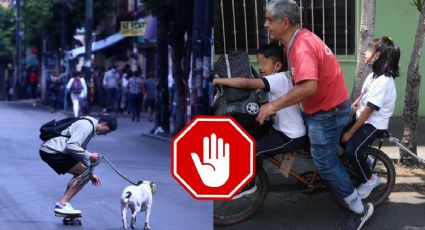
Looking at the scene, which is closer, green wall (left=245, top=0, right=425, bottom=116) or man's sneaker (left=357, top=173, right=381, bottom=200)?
man's sneaker (left=357, top=173, right=381, bottom=200)

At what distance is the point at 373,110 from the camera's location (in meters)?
6.46

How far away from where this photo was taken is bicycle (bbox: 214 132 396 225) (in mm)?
6512

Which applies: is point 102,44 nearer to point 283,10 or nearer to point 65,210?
point 65,210

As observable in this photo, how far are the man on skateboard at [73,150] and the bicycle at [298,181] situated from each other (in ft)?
4.64

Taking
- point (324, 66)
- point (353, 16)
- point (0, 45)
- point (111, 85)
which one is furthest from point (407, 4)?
point (0, 45)

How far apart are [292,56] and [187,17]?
423 inches

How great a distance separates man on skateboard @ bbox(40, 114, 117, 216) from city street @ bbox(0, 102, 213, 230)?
0.26 m

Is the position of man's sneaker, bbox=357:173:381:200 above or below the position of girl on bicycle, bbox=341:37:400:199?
below

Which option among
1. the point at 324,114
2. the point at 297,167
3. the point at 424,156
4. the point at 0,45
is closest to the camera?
the point at 324,114

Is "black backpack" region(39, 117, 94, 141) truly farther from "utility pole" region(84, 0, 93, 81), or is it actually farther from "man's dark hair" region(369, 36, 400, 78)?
"utility pole" region(84, 0, 93, 81)

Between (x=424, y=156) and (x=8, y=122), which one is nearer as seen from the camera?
(x=424, y=156)

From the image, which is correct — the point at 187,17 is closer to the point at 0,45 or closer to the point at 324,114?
the point at 324,114

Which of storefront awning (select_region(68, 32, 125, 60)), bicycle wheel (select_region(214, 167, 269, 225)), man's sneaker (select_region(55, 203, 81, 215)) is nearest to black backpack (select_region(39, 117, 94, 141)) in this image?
man's sneaker (select_region(55, 203, 81, 215))

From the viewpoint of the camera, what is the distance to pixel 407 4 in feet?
43.8
